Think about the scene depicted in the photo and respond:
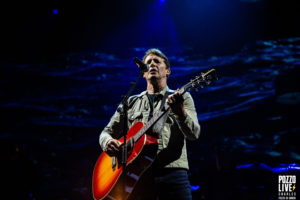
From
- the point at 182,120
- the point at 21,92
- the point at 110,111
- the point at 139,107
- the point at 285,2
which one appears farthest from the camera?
the point at 110,111

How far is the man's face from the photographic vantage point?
2.83 m

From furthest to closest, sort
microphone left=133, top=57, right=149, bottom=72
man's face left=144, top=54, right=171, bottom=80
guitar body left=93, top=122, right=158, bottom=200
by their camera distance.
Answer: man's face left=144, top=54, right=171, bottom=80
microphone left=133, top=57, right=149, bottom=72
guitar body left=93, top=122, right=158, bottom=200

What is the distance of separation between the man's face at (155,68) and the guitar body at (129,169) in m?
0.64

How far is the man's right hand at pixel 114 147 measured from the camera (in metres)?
2.41

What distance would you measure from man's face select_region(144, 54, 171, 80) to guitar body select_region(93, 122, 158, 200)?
0.64 meters

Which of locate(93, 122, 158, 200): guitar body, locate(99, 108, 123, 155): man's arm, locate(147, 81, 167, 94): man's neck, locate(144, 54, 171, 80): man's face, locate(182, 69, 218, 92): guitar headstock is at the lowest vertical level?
locate(93, 122, 158, 200): guitar body

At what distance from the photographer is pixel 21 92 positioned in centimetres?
615

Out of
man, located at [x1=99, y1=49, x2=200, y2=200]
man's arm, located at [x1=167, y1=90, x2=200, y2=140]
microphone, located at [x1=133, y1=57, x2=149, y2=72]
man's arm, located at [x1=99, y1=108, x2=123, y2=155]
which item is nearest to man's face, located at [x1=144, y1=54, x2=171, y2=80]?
man, located at [x1=99, y1=49, x2=200, y2=200]

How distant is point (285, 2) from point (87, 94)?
540 centimetres

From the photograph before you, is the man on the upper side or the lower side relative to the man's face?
lower

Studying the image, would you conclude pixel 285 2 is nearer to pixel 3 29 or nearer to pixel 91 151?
pixel 91 151

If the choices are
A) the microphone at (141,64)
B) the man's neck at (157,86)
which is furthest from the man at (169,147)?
the microphone at (141,64)

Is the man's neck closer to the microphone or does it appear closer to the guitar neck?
the microphone

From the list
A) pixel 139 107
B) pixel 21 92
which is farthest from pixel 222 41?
pixel 21 92
